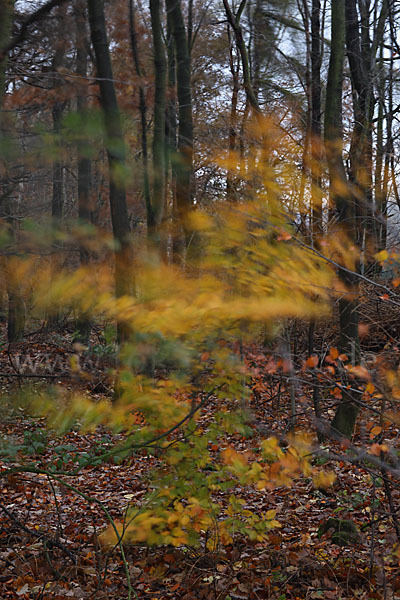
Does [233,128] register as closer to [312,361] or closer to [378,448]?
[312,361]

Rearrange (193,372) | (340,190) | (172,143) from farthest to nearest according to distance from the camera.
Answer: (172,143) → (340,190) → (193,372)

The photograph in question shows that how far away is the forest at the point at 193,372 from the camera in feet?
11.7

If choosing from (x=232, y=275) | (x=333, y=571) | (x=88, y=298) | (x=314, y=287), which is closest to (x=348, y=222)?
(x=232, y=275)

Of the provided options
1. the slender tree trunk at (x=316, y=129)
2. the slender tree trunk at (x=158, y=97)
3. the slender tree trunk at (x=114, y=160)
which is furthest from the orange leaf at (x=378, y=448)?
the slender tree trunk at (x=158, y=97)

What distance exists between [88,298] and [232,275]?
4.73ft

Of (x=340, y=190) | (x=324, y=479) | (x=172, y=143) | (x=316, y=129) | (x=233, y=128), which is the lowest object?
(x=324, y=479)

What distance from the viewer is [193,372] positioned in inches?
171

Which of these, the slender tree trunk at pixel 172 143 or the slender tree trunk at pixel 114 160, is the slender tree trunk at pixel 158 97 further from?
the slender tree trunk at pixel 114 160

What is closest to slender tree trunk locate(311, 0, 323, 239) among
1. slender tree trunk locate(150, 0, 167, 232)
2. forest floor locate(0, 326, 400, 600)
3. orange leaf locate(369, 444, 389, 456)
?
forest floor locate(0, 326, 400, 600)

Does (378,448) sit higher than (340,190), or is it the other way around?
(340,190)

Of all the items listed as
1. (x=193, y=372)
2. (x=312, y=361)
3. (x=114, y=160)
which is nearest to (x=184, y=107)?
(x=114, y=160)

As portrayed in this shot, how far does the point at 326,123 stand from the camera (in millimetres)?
6152

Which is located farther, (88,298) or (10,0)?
(88,298)

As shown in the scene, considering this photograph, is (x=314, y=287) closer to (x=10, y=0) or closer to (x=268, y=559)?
(x=268, y=559)
